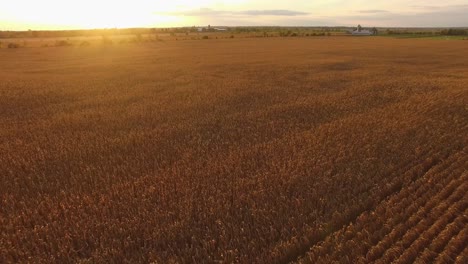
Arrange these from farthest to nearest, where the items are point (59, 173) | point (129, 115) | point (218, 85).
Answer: point (218, 85) < point (129, 115) < point (59, 173)

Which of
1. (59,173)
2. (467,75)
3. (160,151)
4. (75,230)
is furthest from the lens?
(467,75)

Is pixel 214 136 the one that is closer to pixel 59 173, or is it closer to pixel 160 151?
pixel 160 151

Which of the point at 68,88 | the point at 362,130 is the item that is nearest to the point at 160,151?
the point at 362,130

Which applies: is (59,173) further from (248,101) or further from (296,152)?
(248,101)

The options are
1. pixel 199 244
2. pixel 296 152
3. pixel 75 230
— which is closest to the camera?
pixel 199 244

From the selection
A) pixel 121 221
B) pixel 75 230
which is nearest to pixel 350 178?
pixel 121 221

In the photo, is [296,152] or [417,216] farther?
[296,152]

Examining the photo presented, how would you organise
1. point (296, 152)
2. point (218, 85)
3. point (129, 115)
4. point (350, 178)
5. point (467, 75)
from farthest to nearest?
point (467, 75), point (218, 85), point (129, 115), point (296, 152), point (350, 178)
